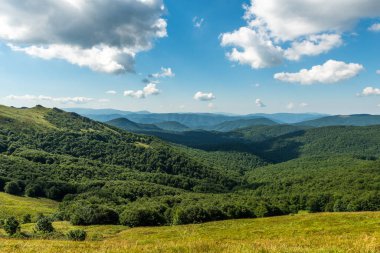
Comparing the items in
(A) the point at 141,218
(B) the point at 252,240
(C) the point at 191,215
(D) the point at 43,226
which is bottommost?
(A) the point at 141,218

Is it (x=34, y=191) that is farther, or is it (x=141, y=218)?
(x=34, y=191)

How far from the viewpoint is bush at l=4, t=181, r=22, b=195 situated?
164875 mm

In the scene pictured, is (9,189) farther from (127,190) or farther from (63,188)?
(127,190)

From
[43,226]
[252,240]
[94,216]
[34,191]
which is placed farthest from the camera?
[34,191]

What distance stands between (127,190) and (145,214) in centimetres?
9522

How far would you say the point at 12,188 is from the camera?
545ft

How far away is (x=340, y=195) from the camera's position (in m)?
175

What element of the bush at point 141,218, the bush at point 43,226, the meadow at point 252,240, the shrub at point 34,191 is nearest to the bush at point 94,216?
the bush at point 141,218

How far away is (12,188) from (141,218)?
97.5m

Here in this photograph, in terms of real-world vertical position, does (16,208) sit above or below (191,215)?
below

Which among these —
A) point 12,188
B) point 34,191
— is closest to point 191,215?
point 34,191

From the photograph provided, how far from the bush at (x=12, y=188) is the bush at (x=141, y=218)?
8949cm

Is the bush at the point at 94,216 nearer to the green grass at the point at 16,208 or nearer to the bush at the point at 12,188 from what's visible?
the green grass at the point at 16,208

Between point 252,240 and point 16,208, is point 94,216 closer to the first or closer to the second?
point 16,208
